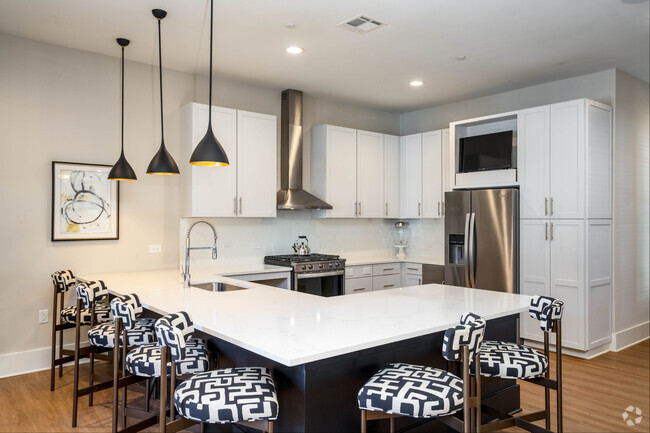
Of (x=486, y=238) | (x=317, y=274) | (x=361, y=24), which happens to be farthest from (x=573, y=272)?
(x=361, y=24)

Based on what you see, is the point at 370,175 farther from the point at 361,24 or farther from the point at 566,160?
the point at 361,24

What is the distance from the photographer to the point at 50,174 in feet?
13.6

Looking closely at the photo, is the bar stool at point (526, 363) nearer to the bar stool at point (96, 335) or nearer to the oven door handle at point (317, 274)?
the bar stool at point (96, 335)

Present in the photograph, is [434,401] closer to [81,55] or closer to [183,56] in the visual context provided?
[183,56]

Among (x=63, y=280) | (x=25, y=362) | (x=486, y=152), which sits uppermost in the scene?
(x=486, y=152)

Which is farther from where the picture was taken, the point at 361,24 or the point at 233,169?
the point at 233,169

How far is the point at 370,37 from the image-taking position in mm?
3980

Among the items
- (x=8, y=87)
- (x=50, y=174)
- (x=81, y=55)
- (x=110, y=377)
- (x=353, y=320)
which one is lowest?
(x=110, y=377)

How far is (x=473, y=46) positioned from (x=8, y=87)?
4031mm

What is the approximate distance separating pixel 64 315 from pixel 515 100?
17.1 feet

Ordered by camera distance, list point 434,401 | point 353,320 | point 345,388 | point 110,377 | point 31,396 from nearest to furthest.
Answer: point 434,401 < point 345,388 < point 353,320 < point 31,396 < point 110,377

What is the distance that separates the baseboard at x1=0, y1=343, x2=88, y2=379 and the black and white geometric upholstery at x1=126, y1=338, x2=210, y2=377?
2125mm

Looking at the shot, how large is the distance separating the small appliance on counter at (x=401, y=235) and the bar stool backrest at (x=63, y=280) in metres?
4.17

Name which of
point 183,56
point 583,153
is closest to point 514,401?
point 583,153
